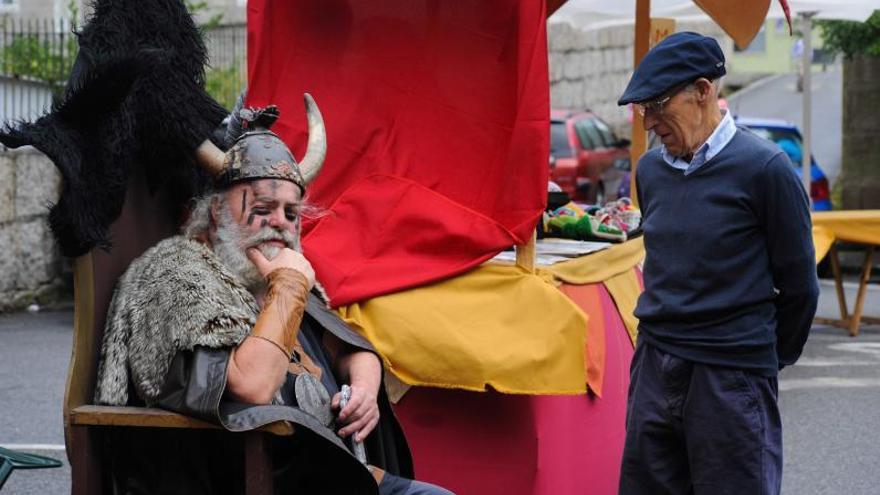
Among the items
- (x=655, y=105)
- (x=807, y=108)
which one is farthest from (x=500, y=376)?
(x=807, y=108)

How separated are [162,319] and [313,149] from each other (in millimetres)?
842

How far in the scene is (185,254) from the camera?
3689 mm

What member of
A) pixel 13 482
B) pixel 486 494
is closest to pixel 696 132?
pixel 486 494

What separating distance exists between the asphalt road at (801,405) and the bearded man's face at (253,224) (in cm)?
268

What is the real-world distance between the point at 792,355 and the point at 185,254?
1.64 m

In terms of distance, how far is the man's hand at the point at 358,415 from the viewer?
379 cm

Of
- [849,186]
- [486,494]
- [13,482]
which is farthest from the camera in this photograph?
[849,186]

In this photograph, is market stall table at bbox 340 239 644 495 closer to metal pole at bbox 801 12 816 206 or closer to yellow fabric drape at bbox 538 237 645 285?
yellow fabric drape at bbox 538 237 645 285

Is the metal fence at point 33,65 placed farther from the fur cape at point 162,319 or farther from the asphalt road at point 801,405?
the fur cape at point 162,319

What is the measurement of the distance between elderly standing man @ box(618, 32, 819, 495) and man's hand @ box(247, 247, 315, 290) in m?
0.92

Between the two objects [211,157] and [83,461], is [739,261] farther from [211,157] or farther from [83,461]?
[83,461]

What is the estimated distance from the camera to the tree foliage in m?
14.5

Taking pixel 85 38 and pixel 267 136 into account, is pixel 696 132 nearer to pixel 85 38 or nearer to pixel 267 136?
pixel 267 136

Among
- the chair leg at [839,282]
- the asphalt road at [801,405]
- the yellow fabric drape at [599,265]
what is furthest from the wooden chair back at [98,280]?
the chair leg at [839,282]
